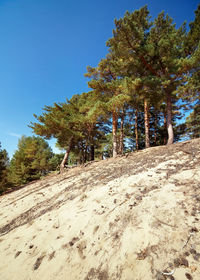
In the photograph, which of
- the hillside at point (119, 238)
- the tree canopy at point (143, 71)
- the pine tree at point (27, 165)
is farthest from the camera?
the pine tree at point (27, 165)

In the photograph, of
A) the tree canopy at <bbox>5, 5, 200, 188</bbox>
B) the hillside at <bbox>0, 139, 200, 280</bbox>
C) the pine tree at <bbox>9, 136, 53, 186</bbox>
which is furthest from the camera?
the pine tree at <bbox>9, 136, 53, 186</bbox>

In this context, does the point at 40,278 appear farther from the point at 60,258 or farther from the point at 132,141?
the point at 132,141

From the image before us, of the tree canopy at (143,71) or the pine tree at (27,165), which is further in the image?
the pine tree at (27,165)

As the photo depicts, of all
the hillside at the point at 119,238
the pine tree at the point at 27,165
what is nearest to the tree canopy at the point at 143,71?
the hillside at the point at 119,238

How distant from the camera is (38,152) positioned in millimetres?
20812

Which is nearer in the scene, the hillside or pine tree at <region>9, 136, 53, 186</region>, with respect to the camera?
the hillside

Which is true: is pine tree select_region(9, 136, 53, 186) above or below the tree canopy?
below

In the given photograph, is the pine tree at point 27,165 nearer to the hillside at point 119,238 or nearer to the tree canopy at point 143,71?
the tree canopy at point 143,71

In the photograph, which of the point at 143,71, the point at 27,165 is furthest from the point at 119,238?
the point at 27,165

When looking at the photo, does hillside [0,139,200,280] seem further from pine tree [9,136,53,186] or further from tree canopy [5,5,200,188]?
pine tree [9,136,53,186]

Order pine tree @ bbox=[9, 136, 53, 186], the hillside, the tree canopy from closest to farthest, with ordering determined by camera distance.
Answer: the hillside → the tree canopy → pine tree @ bbox=[9, 136, 53, 186]

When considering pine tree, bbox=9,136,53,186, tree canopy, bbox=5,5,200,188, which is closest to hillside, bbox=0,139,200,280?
tree canopy, bbox=5,5,200,188

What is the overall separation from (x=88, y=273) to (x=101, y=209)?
4.26ft

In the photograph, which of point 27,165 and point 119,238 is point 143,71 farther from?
point 27,165
